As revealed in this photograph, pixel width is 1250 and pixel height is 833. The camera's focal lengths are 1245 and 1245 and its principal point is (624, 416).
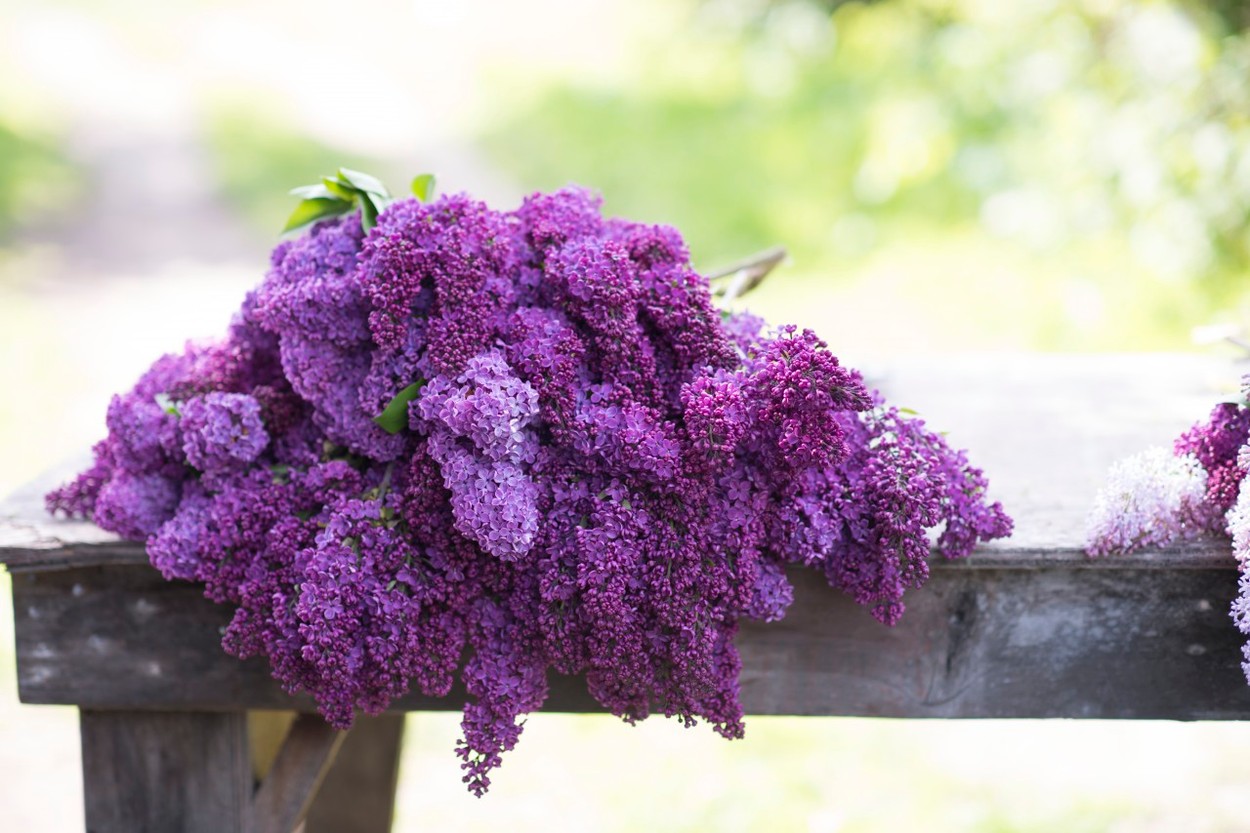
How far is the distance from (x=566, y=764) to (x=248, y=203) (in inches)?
240

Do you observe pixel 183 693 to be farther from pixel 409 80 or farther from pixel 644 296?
pixel 409 80

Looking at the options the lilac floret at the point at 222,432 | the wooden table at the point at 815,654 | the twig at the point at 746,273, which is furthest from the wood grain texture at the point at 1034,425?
the twig at the point at 746,273

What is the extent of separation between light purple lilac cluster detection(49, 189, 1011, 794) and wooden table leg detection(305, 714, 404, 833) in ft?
3.41

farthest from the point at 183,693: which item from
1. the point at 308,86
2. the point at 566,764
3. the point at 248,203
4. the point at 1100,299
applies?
the point at 308,86

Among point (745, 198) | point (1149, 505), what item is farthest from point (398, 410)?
point (745, 198)

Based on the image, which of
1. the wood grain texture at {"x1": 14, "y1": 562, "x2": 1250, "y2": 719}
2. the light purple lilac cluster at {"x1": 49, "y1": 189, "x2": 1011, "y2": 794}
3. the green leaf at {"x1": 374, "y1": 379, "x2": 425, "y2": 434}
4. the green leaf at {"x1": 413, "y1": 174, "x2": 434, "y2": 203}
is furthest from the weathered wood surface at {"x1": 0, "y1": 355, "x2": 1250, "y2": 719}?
the green leaf at {"x1": 413, "y1": 174, "x2": 434, "y2": 203}

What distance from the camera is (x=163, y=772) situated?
1851 millimetres

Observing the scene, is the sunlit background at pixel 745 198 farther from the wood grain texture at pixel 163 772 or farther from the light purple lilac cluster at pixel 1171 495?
the wood grain texture at pixel 163 772

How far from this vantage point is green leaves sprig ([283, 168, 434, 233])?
164 centimetres

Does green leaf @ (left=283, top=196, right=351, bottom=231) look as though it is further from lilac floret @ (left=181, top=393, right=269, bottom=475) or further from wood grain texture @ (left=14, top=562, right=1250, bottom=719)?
wood grain texture @ (left=14, top=562, right=1250, bottom=719)

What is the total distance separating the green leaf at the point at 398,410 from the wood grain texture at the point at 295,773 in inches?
24.6

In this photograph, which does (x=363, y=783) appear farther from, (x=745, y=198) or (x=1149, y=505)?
(x=745, y=198)

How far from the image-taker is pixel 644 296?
5.12 ft

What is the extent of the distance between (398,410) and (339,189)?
37 cm
